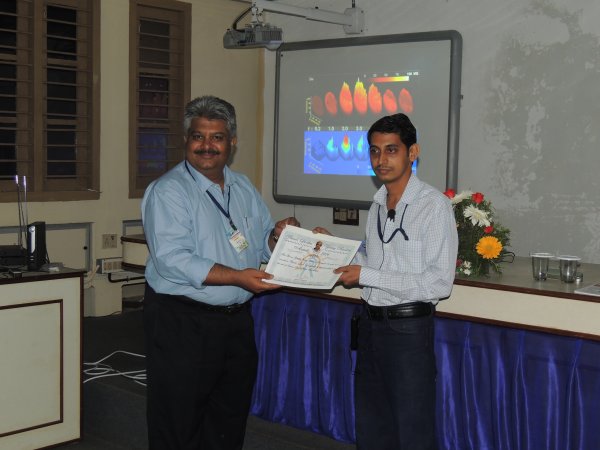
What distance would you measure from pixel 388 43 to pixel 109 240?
2713 millimetres

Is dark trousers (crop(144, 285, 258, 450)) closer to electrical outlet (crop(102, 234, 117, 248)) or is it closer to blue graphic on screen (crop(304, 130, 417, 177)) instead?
electrical outlet (crop(102, 234, 117, 248))

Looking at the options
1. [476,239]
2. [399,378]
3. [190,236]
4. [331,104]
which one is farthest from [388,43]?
[399,378]

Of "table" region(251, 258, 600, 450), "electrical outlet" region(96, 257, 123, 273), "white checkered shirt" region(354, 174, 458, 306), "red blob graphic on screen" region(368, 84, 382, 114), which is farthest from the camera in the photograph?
"red blob graphic on screen" region(368, 84, 382, 114)

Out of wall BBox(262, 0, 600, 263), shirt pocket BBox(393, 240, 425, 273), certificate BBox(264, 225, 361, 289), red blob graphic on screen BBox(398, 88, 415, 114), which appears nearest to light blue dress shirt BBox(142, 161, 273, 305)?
certificate BBox(264, 225, 361, 289)

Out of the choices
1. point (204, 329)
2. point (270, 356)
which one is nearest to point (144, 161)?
point (270, 356)

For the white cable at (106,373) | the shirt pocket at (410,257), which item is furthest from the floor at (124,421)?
the shirt pocket at (410,257)

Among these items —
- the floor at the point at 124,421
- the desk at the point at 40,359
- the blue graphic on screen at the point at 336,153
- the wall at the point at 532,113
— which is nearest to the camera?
the desk at the point at 40,359

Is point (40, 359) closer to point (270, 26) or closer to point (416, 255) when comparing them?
point (416, 255)

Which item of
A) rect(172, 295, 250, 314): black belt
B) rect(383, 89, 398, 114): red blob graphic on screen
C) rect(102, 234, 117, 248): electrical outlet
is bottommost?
rect(102, 234, 117, 248): electrical outlet

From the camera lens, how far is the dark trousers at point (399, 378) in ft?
8.30

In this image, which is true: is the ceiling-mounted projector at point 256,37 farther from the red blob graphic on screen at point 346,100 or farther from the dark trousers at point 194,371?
the dark trousers at point 194,371

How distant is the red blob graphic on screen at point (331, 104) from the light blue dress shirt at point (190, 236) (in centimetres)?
375

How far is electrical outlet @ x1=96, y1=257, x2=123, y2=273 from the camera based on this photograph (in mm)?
5988

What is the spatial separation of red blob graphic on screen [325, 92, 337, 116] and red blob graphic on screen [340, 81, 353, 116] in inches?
3.0
